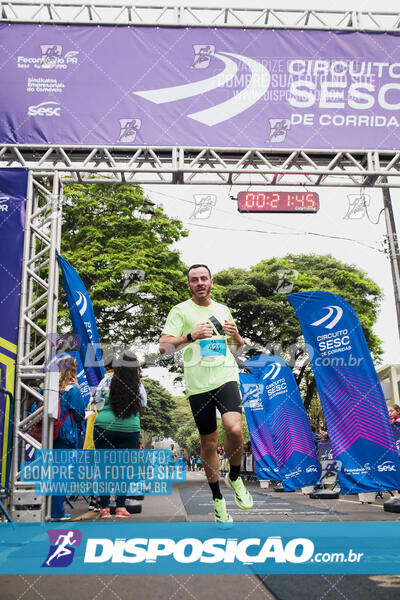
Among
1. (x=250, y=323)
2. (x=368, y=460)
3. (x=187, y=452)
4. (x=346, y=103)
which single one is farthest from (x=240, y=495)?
(x=187, y=452)

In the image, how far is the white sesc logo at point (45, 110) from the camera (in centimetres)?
703

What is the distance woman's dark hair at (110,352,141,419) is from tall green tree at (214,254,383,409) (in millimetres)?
17034

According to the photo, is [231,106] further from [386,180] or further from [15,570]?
[15,570]

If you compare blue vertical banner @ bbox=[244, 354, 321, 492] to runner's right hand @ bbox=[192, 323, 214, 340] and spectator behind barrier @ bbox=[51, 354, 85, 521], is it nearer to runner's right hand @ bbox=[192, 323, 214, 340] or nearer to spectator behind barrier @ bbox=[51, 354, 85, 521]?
spectator behind barrier @ bbox=[51, 354, 85, 521]

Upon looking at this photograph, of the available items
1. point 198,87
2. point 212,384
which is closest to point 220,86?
point 198,87

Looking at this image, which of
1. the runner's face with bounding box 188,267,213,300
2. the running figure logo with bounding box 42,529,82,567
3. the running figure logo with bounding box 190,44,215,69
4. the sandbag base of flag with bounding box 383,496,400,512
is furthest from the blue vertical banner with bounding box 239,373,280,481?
the running figure logo with bounding box 42,529,82,567

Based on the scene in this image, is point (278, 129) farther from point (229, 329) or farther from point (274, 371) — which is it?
point (274, 371)

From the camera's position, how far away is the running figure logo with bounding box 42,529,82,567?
8.87 feet

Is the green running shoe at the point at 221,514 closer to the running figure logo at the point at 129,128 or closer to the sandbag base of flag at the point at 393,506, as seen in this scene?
the sandbag base of flag at the point at 393,506

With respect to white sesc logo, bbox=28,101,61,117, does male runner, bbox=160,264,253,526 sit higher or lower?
lower

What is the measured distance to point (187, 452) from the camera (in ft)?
277

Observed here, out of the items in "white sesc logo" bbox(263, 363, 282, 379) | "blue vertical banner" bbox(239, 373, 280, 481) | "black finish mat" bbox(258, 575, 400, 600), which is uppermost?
"white sesc logo" bbox(263, 363, 282, 379)

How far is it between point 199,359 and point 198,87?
189 inches

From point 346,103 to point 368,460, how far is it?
16.1 ft
